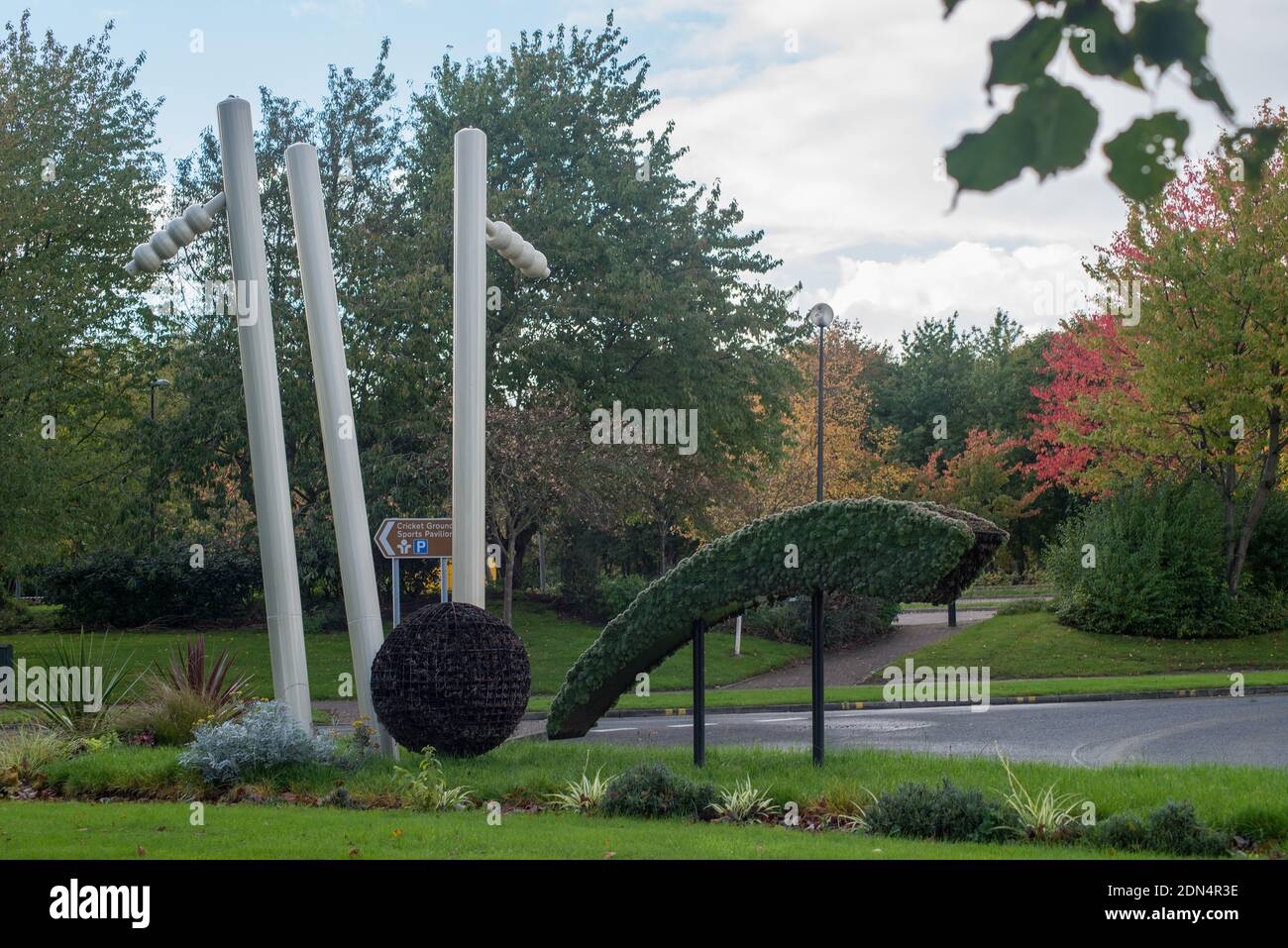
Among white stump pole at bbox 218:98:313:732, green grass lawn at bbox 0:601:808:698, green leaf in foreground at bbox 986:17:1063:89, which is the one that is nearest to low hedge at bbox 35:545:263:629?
green grass lawn at bbox 0:601:808:698

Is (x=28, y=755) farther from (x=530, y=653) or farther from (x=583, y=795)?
(x=530, y=653)

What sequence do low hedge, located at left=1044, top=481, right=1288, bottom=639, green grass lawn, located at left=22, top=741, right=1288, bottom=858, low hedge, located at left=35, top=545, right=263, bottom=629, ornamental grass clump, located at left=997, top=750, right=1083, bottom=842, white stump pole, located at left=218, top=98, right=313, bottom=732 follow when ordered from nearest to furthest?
green grass lawn, located at left=22, top=741, right=1288, bottom=858
ornamental grass clump, located at left=997, top=750, right=1083, bottom=842
white stump pole, located at left=218, top=98, right=313, bottom=732
low hedge, located at left=1044, top=481, right=1288, bottom=639
low hedge, located at left=35, top=545, right=263, bottom=629

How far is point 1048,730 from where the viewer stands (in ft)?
54.5

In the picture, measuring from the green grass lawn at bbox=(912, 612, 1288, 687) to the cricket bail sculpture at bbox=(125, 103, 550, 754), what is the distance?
51.1 ft

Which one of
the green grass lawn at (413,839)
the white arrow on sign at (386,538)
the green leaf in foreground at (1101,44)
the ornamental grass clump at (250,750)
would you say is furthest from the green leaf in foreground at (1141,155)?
the white arrow on sign at (386,538)

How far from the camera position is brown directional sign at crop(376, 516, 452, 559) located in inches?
676

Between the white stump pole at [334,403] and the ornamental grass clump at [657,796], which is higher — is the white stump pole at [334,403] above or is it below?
above

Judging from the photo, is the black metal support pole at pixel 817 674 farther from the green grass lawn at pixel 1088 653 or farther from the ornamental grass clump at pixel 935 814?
the green grass lawn at pixel 1088 653

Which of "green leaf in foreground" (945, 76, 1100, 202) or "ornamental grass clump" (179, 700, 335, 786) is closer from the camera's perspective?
"green leaf in foreground" (945, 76, 1100, 202)

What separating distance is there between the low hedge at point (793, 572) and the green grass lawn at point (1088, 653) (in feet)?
48.4

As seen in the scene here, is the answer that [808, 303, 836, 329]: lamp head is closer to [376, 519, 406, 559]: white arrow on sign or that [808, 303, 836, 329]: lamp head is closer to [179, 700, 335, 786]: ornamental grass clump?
[376, 519, 406, 559]: white arrow on sign

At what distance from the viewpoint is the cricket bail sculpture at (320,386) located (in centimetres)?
1360

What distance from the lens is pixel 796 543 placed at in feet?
37.6
